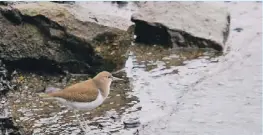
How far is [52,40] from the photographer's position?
383 inches

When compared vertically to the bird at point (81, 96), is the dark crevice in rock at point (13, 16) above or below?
above

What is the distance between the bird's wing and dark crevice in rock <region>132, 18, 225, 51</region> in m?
3.58

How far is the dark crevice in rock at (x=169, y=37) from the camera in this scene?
37.6 feet

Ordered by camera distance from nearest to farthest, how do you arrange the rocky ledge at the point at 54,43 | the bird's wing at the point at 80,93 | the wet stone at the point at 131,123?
the bird's wing at the point at 80,93 → the wet stone at the point at 131,123 → the rocky ledge at the point at 54,43

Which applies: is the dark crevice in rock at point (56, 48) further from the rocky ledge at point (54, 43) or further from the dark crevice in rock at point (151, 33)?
the dark crevice in rock at point (151, 33)

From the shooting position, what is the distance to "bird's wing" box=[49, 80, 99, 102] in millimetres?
7902

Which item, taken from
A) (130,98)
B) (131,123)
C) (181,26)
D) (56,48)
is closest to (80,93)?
(131,123)

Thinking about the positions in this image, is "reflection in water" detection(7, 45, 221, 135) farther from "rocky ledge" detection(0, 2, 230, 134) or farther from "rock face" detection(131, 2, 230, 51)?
"rock face" detection(131, 2, 230, 51)

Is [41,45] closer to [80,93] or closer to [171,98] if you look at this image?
[80,93]

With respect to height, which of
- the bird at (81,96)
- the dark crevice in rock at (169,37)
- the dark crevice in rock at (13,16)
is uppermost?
the dark crevice in rock at (169,37)

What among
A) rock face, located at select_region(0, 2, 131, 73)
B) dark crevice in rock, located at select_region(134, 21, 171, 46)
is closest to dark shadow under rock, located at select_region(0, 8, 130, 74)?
rock face, located at select_region(0, 2, 131, 73)

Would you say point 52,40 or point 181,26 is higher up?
point 181,26

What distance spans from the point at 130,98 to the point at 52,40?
1.56 metres

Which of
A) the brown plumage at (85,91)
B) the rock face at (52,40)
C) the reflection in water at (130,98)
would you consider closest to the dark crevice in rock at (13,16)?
the rock face at (52,40)
